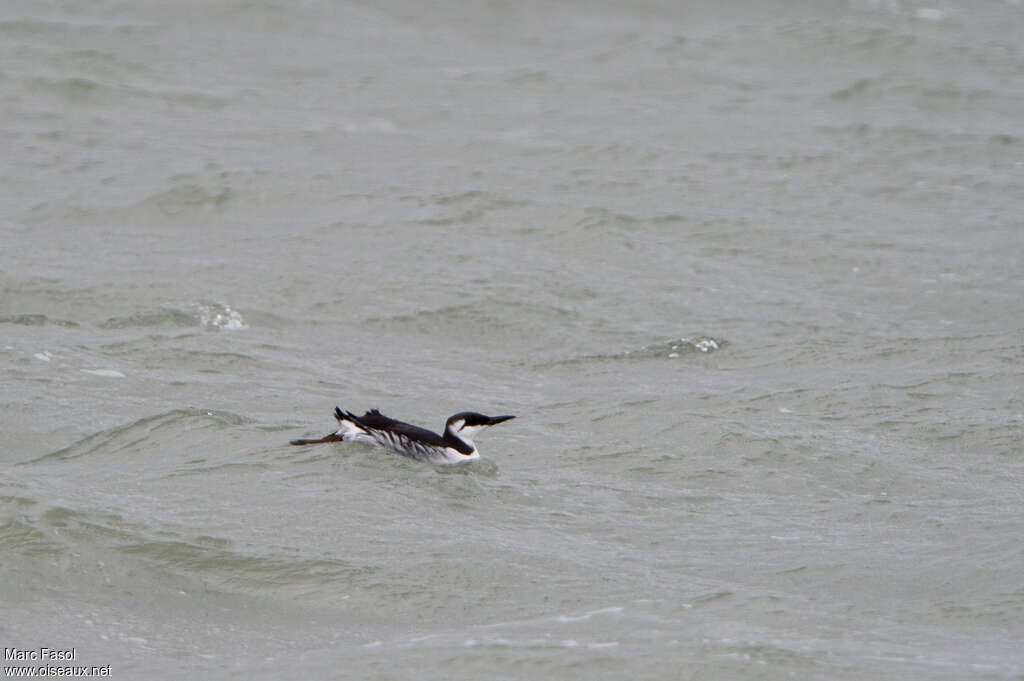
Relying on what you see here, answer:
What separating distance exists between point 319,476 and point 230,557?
141 centimetres

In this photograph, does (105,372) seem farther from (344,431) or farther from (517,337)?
(517,337)

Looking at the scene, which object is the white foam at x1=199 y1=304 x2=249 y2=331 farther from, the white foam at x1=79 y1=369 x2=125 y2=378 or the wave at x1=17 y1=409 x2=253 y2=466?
the wave at x1=17 y1=409 x2=253 y2=466

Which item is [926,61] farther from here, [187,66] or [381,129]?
[187,66]

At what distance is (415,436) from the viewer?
31.0 ft

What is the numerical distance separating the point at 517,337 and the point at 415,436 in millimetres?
3978

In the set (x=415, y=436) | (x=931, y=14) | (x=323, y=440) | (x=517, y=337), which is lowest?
(x=517, y=337)

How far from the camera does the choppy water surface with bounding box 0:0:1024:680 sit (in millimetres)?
7391

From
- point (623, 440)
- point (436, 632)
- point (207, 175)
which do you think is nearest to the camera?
point (436, 632)

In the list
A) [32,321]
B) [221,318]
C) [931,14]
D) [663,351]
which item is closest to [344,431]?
[221,318]

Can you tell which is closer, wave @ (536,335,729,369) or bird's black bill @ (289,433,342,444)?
bird's black bill @ (289,433,342,444)

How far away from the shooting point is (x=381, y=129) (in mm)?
20125

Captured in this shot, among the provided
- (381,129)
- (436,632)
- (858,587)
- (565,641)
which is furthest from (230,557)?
(381,129)

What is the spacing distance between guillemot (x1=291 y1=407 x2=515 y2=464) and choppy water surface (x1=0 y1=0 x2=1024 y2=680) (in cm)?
15

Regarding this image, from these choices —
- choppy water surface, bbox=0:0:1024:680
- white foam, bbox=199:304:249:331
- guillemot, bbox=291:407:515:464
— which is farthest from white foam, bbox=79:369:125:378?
guillemot, bbox=291:407:515:464
